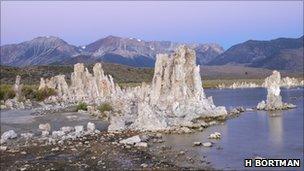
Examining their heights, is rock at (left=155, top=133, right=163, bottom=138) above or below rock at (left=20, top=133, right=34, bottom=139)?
above

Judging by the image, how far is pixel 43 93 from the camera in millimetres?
84812

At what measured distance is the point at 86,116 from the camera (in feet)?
164

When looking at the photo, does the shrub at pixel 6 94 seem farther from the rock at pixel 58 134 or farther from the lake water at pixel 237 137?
the rock at pixel 58 134

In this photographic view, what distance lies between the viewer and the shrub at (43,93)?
83.2 metres

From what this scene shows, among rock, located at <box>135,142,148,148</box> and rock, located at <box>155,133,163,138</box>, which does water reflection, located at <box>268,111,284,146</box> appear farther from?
rock, located at <box>135,142,148,148</box>

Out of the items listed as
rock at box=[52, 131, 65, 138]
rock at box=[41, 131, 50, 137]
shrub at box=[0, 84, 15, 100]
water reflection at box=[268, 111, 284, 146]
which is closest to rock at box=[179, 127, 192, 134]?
water reflection at box=[268, 111, 284, 146]

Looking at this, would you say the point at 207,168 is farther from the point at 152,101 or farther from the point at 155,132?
the point at 152,101

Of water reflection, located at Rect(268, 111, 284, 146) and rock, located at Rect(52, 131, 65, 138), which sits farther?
rock, located at Rect(52, 131, 65, 138)

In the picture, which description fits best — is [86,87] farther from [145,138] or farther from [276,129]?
[145,138]

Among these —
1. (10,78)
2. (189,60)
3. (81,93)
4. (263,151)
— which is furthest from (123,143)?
(10,78)

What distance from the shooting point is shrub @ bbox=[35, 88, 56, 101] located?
3276 inches

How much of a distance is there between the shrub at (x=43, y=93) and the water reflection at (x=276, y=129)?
4559 cm

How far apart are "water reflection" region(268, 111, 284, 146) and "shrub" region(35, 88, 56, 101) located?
4559cm

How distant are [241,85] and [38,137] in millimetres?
135787
